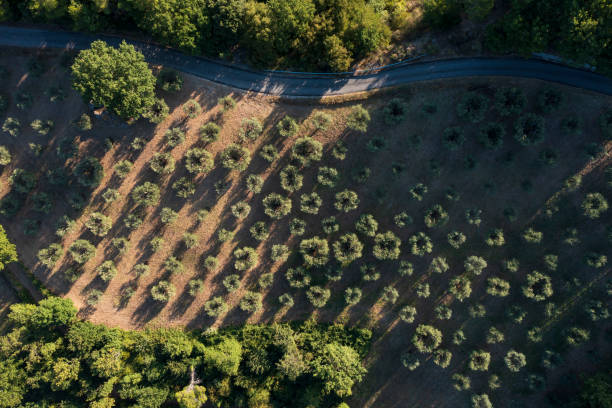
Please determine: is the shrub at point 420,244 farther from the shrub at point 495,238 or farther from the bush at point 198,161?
the bush at point 198,161

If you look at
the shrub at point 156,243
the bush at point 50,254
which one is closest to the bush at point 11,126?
the bush at point 50,254

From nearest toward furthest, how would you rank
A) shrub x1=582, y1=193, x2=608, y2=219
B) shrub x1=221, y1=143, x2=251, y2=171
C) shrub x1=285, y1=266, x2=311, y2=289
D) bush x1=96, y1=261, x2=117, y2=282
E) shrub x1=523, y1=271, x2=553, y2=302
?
shrub x1=582, y1=193, x2=608, y2=219 < shrub x1=221, y1=143, x2=251, y2=171 < shrub x1=523, y1=271, x2=553, y2=302 < shrub x1=285, y1=266, x2=311, y2=289 < bush x1=96, y1=261, x2=117, y2=282

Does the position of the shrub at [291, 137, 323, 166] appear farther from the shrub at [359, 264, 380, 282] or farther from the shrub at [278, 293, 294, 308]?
the shrub at [278, 293, 294, 308]

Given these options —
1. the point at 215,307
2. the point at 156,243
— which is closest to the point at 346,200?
the point at 215,307

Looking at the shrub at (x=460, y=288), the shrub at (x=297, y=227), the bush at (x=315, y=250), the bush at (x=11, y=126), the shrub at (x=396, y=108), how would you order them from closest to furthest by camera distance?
the shrub at (x=396, y=108) → the shrub at (x=460, y=288) → the bush at (x=315, y=250) → the bush at (x=11, y=126) → the shrub at (x=297, y=227)

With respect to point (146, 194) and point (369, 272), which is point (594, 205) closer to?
point (369, 272)

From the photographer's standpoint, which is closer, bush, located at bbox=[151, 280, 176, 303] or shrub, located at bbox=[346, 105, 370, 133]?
shrub, located at bbox=[346, 105, 370, 133]

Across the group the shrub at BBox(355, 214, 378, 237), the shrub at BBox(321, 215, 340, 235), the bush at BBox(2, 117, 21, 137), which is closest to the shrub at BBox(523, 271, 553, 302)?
the shrub at BBox(355, 214, 378, 237)
